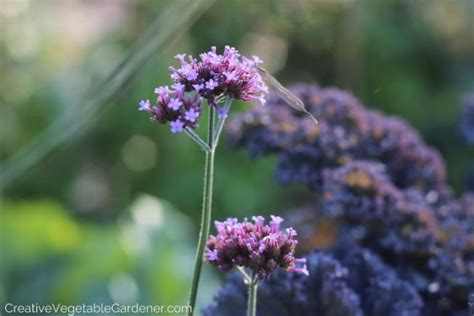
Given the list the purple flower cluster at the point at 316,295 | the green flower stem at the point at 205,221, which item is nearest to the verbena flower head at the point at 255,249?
the green flower stem at the point at 205,221

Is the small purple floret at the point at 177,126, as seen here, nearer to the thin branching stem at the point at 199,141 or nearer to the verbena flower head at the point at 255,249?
the thin branching stem at the point at 199,141

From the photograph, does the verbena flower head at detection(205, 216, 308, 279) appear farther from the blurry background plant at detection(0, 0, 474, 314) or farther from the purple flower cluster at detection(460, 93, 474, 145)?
the blurry background plant at detection(0, 0, 474, 314)

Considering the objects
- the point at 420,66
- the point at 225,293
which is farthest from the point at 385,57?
the point at 225,293

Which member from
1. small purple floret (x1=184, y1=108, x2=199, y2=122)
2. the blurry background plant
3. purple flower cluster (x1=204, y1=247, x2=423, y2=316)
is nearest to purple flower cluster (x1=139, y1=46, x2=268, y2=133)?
small purple floret (x1=184, y1=108, x2=199, y2=122)

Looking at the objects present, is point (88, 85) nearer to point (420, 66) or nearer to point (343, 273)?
point (420, 66)

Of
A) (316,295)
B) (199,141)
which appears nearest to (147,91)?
(316,295)

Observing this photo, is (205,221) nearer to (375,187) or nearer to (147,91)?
(375,187)
